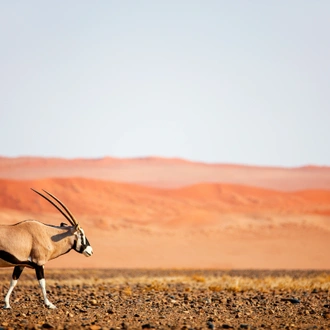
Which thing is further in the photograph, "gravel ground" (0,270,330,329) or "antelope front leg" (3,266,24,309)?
"antelope front leg" (3,266,24,309)

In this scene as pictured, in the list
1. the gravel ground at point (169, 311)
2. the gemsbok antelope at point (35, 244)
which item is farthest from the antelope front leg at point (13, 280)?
the gravel ground at point (169, 311)

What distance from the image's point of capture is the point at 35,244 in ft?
39.7

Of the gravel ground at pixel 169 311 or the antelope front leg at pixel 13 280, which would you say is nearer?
the gravel ground at pixel 169 311

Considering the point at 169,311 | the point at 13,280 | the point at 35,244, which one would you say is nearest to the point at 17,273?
the point at 13,280

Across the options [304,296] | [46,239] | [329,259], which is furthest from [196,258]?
[46,239]

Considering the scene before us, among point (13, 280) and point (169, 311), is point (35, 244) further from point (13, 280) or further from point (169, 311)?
point (169, 311)

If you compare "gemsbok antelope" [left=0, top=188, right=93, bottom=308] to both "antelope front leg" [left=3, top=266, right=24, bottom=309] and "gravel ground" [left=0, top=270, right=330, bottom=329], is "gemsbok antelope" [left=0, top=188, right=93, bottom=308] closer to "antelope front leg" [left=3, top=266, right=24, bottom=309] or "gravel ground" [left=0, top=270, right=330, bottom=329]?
"antelope front leg" [left=3, top=266, right=24, bottom=309]

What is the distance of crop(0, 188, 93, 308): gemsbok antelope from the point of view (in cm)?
1171

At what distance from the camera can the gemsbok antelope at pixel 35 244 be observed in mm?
11711

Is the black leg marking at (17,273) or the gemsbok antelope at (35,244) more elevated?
the gemsbok antelope at (35,244)

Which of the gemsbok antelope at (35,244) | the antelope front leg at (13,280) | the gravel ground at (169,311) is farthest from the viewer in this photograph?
the antelope front leg at (13,280)

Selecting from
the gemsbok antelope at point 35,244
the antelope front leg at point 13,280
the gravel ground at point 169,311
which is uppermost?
the gemsbok antelope at point 35,244

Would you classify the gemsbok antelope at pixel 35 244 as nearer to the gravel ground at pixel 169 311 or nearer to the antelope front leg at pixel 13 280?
the antelope front leg at pixel 13 280

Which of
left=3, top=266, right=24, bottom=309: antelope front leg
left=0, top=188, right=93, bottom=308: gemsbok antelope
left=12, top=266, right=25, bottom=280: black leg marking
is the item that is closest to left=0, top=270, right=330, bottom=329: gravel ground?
left=3, top=266, right=24, bottom=309: antelope front leg
